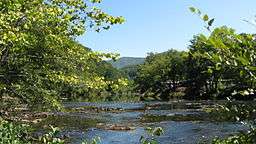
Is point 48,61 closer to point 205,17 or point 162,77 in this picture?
point 205,17

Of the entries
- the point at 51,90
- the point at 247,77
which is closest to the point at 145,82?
the point at 51,90

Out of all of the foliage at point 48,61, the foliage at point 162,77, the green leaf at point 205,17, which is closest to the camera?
the green leaf at point 205,17

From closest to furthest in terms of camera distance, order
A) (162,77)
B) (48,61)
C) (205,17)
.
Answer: (205,17)
(48,61)
(162,77)

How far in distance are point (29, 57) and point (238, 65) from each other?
46.0ft

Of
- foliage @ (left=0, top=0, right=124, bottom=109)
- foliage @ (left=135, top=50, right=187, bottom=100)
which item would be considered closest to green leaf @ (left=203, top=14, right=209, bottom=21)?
foliage @ (left=0, top=0, right=124, bottom=109)

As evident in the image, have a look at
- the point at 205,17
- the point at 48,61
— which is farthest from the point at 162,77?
the point at 205,17

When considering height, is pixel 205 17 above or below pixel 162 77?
below

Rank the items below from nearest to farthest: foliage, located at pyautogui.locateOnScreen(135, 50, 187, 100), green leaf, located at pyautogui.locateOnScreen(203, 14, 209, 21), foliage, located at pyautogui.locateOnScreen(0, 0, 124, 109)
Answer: green leaf, located at pyautogui.locateOnScreen(203, 14, 209, 21), foliage, located at pyautogui.locateOnScreen(0, 0, 124, 109), foliage, located at pyautogui.locateOnScreen(135, 50, 187, 100)

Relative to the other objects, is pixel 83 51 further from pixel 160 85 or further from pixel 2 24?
pixel 160 85

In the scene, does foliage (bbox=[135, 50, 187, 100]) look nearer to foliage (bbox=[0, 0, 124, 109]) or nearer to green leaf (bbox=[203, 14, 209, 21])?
foliage (bbox=[0, 0, 124, 109])

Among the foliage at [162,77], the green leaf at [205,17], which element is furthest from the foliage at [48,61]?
the foliage at [162,77]

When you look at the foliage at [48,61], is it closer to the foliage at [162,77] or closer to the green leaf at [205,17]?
the green leaf at [205,17]

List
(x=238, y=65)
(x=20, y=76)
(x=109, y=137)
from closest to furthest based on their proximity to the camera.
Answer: (x=238, y=65) < (x=20, y=76) < (x=109, y=137)

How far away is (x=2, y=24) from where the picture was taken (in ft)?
38.4
